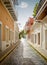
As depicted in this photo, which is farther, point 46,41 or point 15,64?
point 46,41

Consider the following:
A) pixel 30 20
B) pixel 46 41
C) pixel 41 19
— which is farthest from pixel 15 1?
pixel 30 20

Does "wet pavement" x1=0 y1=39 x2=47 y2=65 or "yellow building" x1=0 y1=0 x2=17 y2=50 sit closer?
"wet pavement" x1=0 y1=39 x2=47 y2=65

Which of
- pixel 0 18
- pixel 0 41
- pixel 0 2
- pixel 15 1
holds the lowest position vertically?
pixel 0 41

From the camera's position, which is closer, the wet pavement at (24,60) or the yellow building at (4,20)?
the wet pavement at (24,60)

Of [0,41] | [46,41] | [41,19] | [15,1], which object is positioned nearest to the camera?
[0,41]

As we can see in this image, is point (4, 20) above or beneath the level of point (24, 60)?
above

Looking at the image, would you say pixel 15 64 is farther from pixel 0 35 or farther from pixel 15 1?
pixel 15 1

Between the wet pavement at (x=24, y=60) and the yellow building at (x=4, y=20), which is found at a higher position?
the yellow building at (x=4, y=20)

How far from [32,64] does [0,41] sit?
31.5ft

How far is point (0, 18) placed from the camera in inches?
709

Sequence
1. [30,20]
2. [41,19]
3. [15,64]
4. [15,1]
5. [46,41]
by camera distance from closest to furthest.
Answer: [15,64]
[46,41]
[41,19]
[15,1]
[30,20]

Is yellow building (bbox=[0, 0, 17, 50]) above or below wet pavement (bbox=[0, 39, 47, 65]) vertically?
above

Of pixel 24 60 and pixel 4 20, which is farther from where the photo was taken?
pixel 4 20

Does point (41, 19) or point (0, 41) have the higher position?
point (41, 19)
